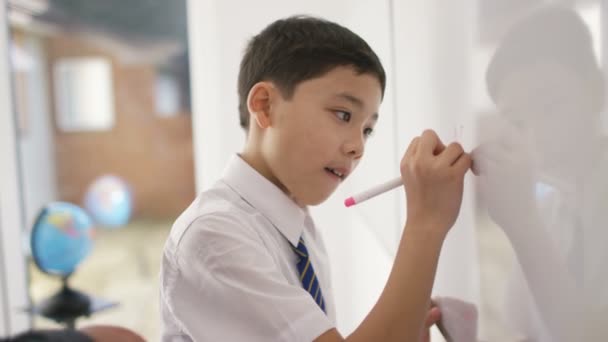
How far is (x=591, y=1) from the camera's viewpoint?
0.91ft

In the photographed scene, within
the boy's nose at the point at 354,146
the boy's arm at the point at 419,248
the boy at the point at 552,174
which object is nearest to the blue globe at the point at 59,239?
the boy's nose at the point at 354,146

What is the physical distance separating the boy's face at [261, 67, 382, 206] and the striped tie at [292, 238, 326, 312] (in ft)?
0.24

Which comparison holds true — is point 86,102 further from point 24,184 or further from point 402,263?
point 402,263

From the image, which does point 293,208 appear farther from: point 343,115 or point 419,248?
point 419,248

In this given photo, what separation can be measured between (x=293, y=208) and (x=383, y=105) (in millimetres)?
330

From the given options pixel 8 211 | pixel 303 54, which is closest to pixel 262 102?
pixel 303 54

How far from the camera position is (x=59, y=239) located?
1.67 m

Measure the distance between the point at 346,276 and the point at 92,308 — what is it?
85 cm

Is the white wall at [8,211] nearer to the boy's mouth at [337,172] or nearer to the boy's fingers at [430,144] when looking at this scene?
the boy's mouth at [337,172]

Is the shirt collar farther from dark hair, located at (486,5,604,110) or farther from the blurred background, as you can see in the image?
dark hair, located at (486,5,604,110)

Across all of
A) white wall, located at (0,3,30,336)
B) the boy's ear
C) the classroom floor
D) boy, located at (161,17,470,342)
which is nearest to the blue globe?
white wall, located at (0,3,30,336)

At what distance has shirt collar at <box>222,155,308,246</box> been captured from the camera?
72cm

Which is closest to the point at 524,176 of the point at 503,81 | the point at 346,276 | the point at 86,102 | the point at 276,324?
the point at 503,81

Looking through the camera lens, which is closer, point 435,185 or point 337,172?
point 435,185
